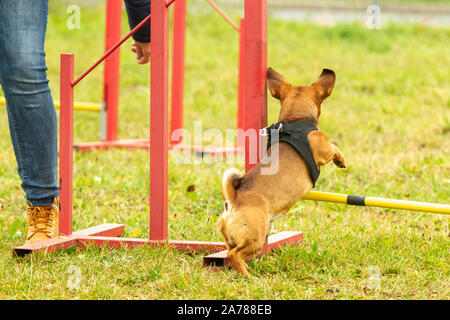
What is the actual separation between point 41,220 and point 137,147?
2.27 meters

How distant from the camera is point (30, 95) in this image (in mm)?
2852

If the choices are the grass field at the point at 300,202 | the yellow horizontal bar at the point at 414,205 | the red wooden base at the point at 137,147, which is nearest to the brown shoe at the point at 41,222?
the grass field at the point at 300,202

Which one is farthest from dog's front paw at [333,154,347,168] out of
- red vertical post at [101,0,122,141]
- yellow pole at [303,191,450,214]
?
red vertical post at [101,0,122,141]

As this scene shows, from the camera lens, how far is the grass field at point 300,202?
2.56 m

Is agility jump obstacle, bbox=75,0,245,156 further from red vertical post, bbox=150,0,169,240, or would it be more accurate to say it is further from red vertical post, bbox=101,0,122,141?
red vertical post, bbox=150,0,169,240

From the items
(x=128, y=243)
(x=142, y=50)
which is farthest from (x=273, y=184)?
(x=142, y=50)

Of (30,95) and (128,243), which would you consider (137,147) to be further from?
(30,95)

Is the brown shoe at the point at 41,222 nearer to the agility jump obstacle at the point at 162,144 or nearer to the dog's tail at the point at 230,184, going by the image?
the agility jump obstacle at the point at 162,144

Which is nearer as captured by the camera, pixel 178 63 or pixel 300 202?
pixel 300 202

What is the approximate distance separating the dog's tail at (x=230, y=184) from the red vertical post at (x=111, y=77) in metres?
2.89

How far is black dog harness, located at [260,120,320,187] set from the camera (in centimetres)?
270

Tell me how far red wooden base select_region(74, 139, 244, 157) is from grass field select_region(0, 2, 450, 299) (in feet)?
0.56

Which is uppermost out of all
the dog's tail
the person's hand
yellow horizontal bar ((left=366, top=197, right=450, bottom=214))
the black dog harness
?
the person's hand
